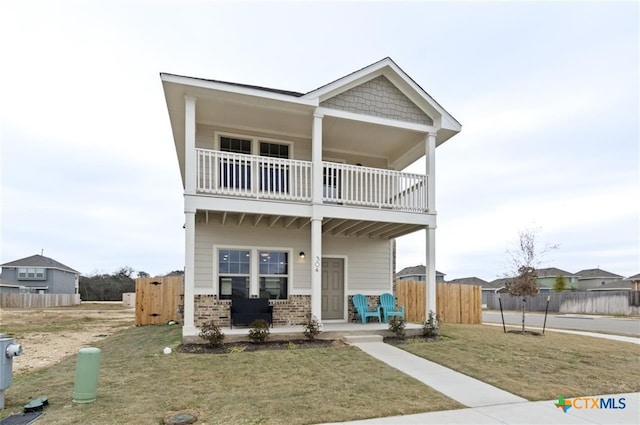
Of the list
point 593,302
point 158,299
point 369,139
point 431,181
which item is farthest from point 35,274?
point 593,302

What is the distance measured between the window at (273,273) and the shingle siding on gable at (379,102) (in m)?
4.42

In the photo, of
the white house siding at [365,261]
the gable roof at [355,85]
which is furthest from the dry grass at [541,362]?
the gable roof at [355,85]

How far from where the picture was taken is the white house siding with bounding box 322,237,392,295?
38.7ft

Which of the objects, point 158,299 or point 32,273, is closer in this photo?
point 158,299

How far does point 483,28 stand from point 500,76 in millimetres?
4044

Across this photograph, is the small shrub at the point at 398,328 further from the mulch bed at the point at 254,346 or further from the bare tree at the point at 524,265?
the bare tree at the point at 524,265

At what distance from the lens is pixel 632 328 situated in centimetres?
1584

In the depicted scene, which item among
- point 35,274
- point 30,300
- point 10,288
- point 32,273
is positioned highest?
point 32,273

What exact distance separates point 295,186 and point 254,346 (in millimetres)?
3867

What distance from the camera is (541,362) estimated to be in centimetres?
741

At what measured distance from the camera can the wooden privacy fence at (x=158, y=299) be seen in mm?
15266

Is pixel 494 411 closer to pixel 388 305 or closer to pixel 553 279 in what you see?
pixel 388 305

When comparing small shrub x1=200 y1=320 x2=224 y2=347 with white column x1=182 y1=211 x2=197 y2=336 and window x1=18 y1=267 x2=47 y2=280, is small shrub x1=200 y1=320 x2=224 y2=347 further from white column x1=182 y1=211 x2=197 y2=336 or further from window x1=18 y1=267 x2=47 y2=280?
window x1=18 y1=267 x2=47 y2=280

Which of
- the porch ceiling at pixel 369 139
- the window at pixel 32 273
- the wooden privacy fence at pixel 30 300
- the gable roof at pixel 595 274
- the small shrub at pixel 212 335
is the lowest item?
the wooden privacy fence at pixel 30 300
